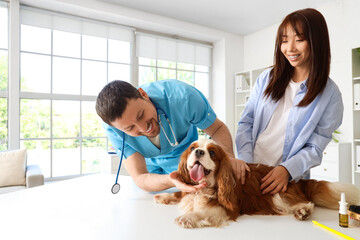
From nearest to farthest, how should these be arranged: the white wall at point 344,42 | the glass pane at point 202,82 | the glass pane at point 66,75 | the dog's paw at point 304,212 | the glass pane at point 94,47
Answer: the dog's paw at point 304,212
the white wall at point 344,42
the glass pane at point 66,75
the glass pane at point 94,47
the glass pane at point 202,82

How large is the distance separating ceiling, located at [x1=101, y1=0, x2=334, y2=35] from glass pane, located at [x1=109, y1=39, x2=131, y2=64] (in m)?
0.71

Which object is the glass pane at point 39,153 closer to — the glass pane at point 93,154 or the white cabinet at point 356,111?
the glass pane at point 93,154

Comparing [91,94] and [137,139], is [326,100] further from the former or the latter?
[91,94]

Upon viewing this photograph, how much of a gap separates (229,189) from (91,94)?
4287 millimetres

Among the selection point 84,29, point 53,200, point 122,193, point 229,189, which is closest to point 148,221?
point 229,189

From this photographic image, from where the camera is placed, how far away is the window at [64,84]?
4195mm

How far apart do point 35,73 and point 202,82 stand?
3494mm

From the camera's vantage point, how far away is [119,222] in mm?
883

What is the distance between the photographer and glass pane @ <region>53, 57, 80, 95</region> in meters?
4.41

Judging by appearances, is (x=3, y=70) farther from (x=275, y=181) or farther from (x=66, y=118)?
(x=275, y=181)

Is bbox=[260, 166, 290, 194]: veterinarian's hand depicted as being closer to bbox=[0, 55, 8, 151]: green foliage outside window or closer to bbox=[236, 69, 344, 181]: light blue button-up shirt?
bbox=[236, 69, 344, 181]: light blue button-up shirt

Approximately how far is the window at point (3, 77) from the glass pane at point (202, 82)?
3.71 meters

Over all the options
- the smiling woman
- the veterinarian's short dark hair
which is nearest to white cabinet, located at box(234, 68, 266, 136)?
the smiling woman

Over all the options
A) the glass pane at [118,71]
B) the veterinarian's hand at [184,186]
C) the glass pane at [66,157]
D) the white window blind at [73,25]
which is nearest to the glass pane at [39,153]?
the glass pane at [66,157]
